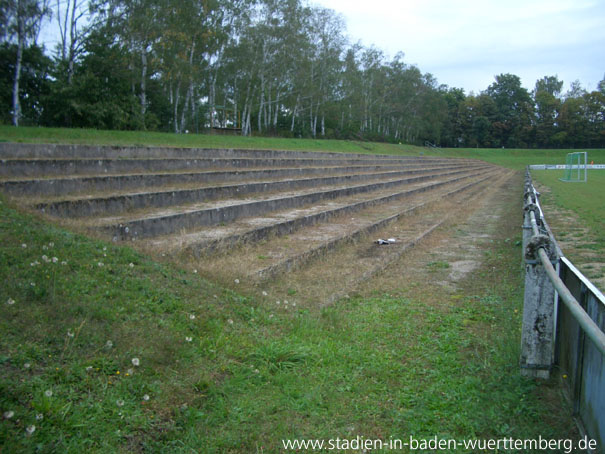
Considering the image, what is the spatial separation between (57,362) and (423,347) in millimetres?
A: 2579

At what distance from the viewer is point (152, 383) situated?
2508mm

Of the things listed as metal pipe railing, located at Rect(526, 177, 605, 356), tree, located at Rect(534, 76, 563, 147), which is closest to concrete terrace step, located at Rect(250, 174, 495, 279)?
metal pipe railing, located at Rect(526, 177, 605, 356)

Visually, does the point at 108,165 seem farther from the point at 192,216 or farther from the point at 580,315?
the point at 580,315

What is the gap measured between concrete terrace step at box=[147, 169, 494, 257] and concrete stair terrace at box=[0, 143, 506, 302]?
15 mm

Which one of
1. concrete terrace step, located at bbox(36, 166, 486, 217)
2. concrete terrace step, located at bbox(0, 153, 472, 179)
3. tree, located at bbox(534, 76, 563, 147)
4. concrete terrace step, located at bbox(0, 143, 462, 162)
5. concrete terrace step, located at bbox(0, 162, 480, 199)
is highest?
tree, located at bbox(534, 76, 563, 147)

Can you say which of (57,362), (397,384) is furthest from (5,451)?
(397,384)

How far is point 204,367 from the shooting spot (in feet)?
9.29

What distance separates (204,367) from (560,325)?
7.55ft

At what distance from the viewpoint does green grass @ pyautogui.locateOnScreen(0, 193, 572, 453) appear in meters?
2.21

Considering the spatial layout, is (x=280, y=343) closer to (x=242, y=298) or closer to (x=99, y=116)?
(x=242, y=298)

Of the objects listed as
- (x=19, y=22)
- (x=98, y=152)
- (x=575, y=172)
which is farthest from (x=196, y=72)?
(x=575, y=172)

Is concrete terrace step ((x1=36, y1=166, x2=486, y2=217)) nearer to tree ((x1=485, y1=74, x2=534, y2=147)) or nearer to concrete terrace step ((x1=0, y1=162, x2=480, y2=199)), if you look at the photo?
concrete terrace step ((x1=0, y1=162, x2=480, y2=199))

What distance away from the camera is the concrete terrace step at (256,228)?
16.7 ft

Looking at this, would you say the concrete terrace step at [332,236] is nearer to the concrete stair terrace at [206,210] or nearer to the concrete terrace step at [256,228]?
the concrete stair terrace at [206,210]
